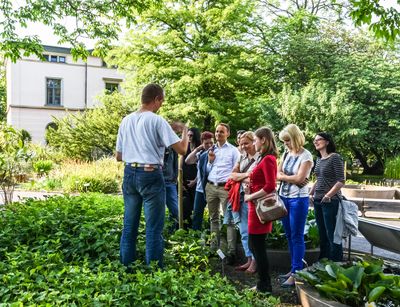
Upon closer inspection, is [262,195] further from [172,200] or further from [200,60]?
[200,60]

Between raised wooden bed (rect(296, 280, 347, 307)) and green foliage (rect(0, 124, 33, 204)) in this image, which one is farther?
green foliage (rect(0, 124, 33, 204))

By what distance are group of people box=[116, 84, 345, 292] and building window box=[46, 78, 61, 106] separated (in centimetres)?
4592

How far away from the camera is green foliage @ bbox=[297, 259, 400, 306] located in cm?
365

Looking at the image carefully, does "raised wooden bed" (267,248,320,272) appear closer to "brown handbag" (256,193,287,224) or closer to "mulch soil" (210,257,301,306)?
"mulch soil" (210,257,301,306)

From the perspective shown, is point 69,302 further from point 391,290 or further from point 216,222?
point 216,222

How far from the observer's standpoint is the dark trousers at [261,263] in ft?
16.4

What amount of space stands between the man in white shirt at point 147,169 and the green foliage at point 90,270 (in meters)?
0.27

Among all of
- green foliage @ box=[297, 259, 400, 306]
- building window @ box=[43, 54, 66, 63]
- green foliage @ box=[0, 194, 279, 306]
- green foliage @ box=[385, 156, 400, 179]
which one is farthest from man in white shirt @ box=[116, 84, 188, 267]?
building window @ box=[43, 54, 66, 63]

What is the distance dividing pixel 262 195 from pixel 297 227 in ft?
2.57

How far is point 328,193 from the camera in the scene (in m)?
5.99

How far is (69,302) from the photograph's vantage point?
3514 millimetres

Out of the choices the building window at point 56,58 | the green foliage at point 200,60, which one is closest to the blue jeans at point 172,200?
the green foliage at point 200,60

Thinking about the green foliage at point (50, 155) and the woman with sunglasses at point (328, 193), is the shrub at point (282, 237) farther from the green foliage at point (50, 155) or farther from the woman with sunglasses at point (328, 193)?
the green foliage at point (50, 155)

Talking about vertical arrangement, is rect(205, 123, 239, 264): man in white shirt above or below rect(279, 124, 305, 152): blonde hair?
below
